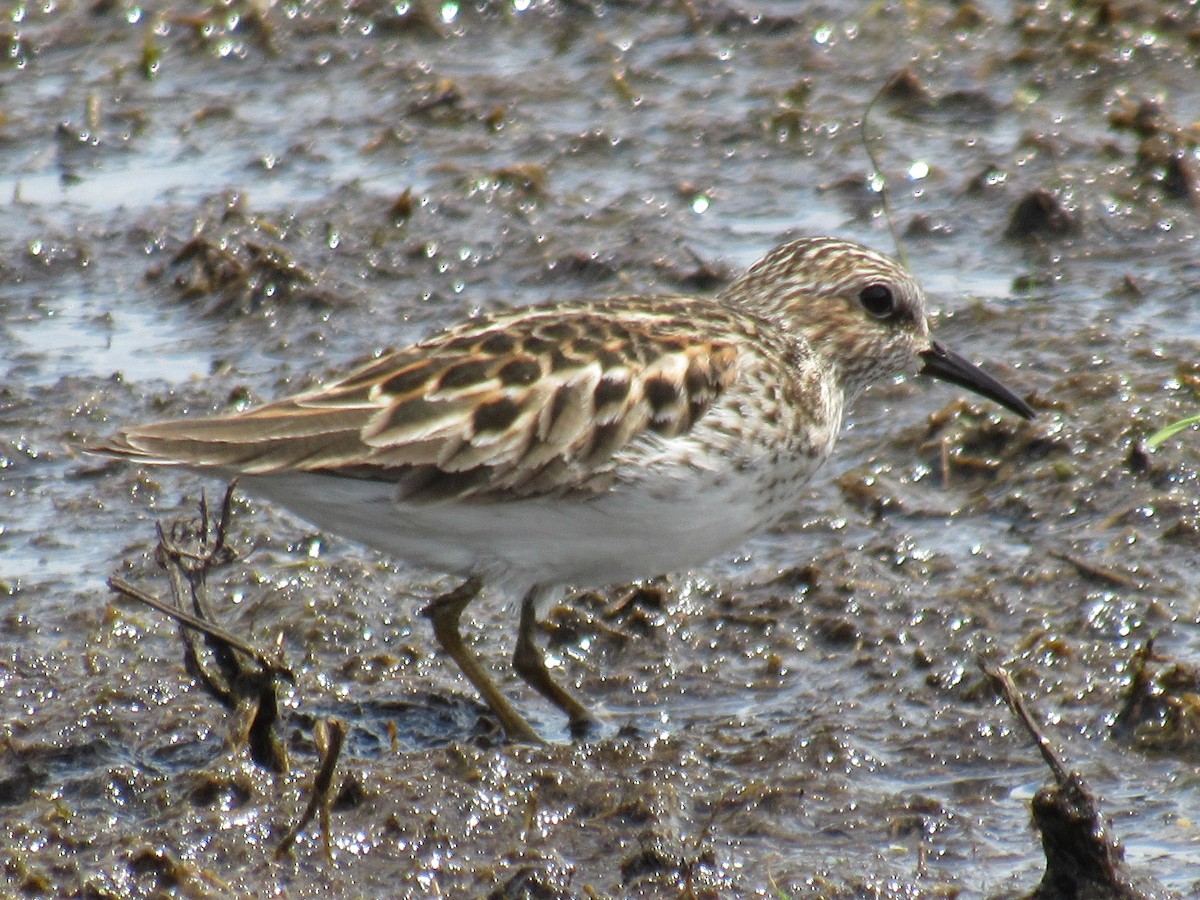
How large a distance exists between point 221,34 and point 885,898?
8475mm

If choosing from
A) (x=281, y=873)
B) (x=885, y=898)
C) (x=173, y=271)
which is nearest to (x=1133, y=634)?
(x=885, y=898)

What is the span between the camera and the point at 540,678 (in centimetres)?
628

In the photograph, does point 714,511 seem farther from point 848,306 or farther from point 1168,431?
point 1168,431

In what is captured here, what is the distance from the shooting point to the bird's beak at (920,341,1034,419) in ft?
23.2

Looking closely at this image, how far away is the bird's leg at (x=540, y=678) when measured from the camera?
6254 millimetres

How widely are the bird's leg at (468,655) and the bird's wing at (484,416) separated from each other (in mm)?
563

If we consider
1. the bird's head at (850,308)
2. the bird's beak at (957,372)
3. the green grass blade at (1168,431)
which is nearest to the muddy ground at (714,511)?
the green grass blade at (1168,431)

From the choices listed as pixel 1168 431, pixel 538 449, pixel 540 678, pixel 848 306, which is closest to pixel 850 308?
pixel 848 306

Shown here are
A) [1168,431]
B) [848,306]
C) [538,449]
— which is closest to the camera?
[538,449]

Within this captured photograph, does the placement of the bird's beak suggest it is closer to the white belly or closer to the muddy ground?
the muddy ground

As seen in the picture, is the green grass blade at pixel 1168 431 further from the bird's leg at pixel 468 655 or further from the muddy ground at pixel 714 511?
the bird's leg at pixel 468 655

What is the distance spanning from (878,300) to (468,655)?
193 centimetres

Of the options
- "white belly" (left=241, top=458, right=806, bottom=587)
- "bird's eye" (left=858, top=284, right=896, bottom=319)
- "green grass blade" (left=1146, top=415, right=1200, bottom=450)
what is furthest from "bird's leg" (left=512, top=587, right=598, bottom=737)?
"green grass blade" (left=1146, top=415, right=1200, bottom=450)

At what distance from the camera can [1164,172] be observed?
31.2ft
